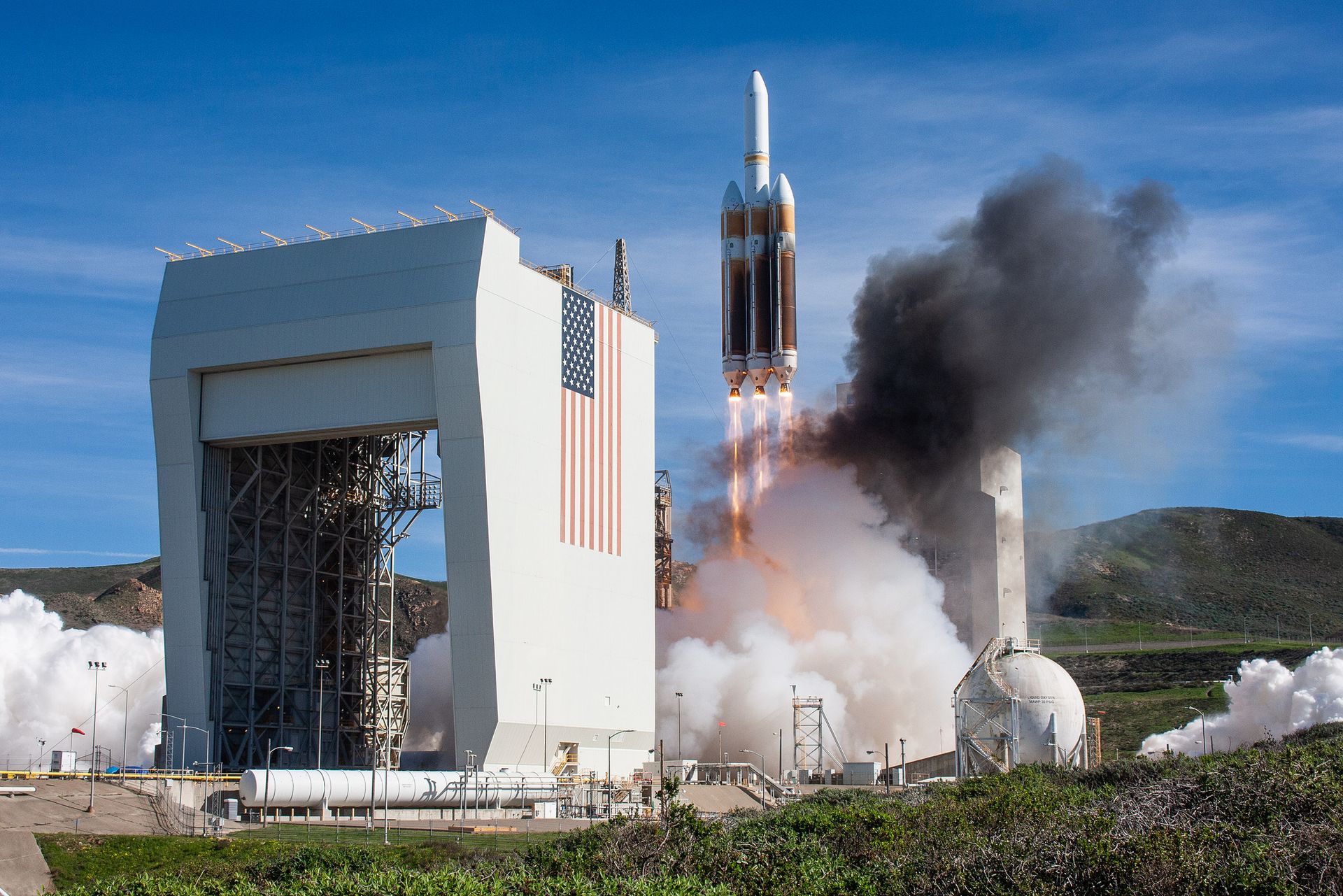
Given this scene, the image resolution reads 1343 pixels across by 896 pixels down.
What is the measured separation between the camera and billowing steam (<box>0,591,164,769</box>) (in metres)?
73.5

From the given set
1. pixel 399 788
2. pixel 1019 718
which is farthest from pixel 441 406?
pixel 1019 718

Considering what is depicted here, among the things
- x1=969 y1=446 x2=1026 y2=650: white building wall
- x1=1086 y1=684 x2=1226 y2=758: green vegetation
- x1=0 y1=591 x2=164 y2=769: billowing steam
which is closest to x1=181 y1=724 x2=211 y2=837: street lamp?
x1=0 y1=591 x2=164 y2=769: billowing steam

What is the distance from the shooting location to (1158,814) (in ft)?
97.7

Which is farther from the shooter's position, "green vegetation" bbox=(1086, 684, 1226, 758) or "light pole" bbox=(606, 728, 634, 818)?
"green vegetation" bbox=(1086, 684, 1226, 758)

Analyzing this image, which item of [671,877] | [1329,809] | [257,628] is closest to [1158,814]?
[1329,809]

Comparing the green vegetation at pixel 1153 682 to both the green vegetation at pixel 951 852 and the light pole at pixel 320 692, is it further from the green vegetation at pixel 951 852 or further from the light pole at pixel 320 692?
the green vegetation at pixel 951 852

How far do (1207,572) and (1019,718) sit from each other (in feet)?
374

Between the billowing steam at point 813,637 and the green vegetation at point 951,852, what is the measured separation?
2656 centimetres

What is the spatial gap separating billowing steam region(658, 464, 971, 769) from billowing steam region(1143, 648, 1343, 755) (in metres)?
10.9

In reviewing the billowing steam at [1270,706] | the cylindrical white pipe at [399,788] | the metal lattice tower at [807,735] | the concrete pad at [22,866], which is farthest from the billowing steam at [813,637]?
the concrete pad at [22,866]

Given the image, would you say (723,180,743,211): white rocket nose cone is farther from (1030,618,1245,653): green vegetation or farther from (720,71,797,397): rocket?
(1030,618,1245,653): green vegetation

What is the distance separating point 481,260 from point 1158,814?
30700 millimetres

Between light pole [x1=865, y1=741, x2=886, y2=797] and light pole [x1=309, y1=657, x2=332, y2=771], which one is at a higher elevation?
light pole [x1=309, y1=657, x2=332, y2=771]

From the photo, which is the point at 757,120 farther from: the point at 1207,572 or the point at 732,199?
the point at 1207,572
